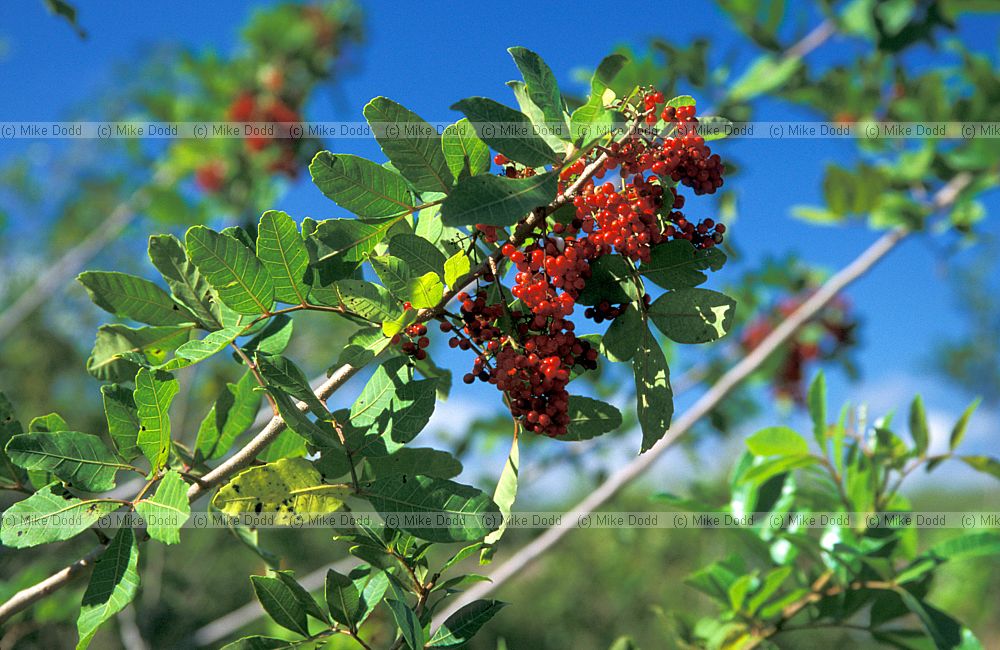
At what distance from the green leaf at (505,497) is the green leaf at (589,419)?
0.23 ft

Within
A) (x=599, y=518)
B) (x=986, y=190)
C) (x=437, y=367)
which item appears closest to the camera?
(x=437, y=367)

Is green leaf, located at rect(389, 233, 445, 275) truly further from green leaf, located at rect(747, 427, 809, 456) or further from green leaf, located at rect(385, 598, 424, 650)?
green leaf, located at rect(747, 427, 809, 456)

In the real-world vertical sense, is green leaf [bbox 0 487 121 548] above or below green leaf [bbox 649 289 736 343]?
below

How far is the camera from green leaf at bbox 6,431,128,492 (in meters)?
0.76

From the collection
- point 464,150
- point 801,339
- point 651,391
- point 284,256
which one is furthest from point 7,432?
point 801,339

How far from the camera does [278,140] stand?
11.3ft

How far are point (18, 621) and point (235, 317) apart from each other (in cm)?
120

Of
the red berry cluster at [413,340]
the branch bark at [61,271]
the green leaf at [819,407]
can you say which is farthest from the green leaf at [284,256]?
the branch bark at [61,271]

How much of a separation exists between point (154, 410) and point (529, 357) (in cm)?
39

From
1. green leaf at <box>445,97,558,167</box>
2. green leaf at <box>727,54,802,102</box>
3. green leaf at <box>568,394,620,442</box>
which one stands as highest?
green leaf at <box>727,54,802,102</box>

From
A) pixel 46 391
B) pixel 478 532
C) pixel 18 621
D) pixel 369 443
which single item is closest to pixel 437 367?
pixel 369 443

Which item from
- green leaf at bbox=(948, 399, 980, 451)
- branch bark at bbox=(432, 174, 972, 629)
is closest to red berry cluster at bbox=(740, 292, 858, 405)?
branch bark at bbox=(432, 174, 972, 629)

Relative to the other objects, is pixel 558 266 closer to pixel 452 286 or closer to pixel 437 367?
pixel 452 286

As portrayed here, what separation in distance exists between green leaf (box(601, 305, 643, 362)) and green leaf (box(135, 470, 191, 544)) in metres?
0.46
